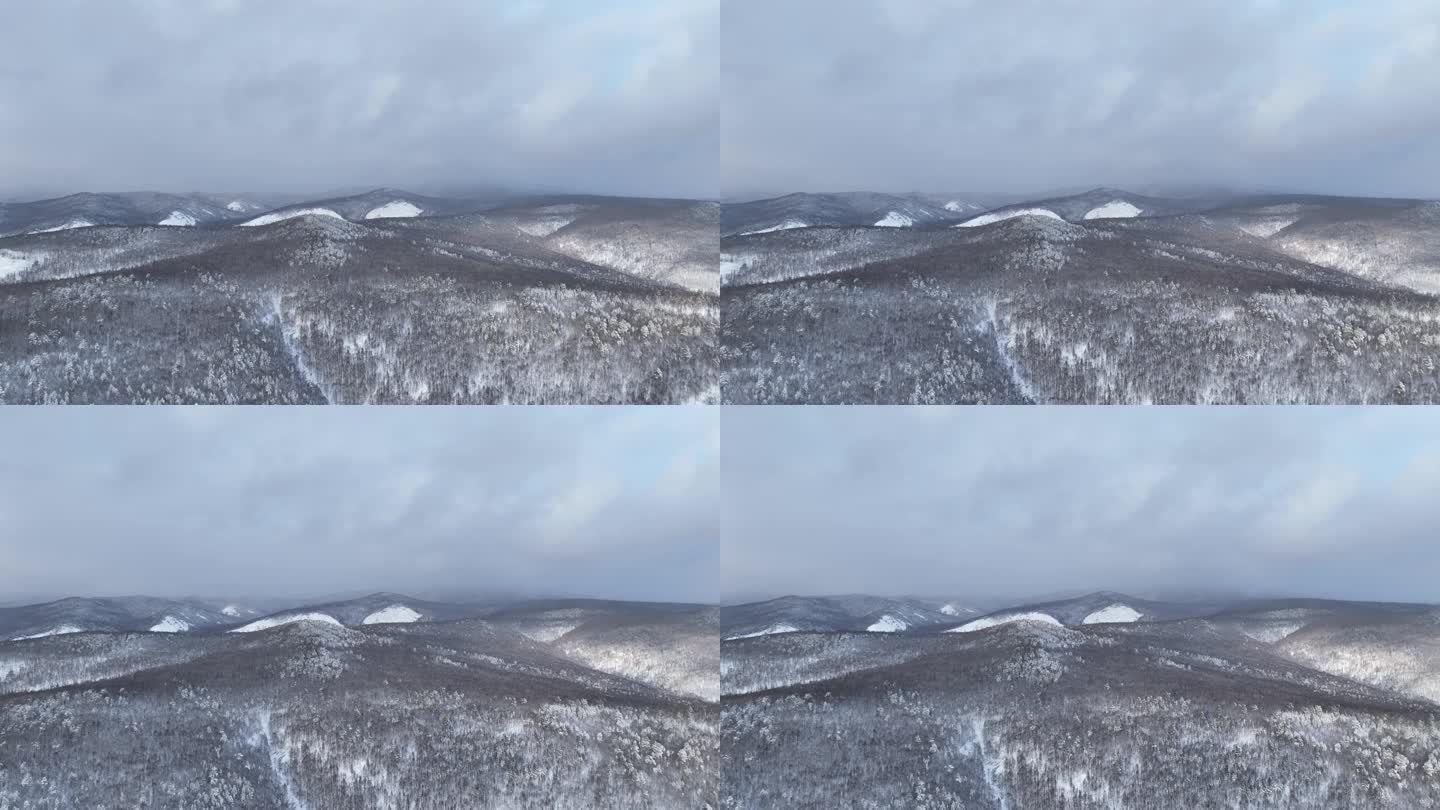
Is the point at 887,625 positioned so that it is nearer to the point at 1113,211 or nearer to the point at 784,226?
the point at 784,226

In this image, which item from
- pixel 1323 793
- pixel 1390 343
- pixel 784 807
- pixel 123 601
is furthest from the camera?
pixel 123 601

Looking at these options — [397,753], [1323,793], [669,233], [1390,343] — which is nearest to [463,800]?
[397,753]

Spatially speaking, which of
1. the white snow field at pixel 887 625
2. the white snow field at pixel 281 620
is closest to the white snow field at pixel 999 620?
the white snow field at pixel 887 625

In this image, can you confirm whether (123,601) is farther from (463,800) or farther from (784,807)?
(784,807)

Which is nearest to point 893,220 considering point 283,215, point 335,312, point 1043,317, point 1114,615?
point 1043,317

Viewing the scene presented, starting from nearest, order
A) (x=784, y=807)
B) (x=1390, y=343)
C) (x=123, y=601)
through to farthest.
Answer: (x=784, y=807) → (x=1390, y=343) → (x=123, y=601)
